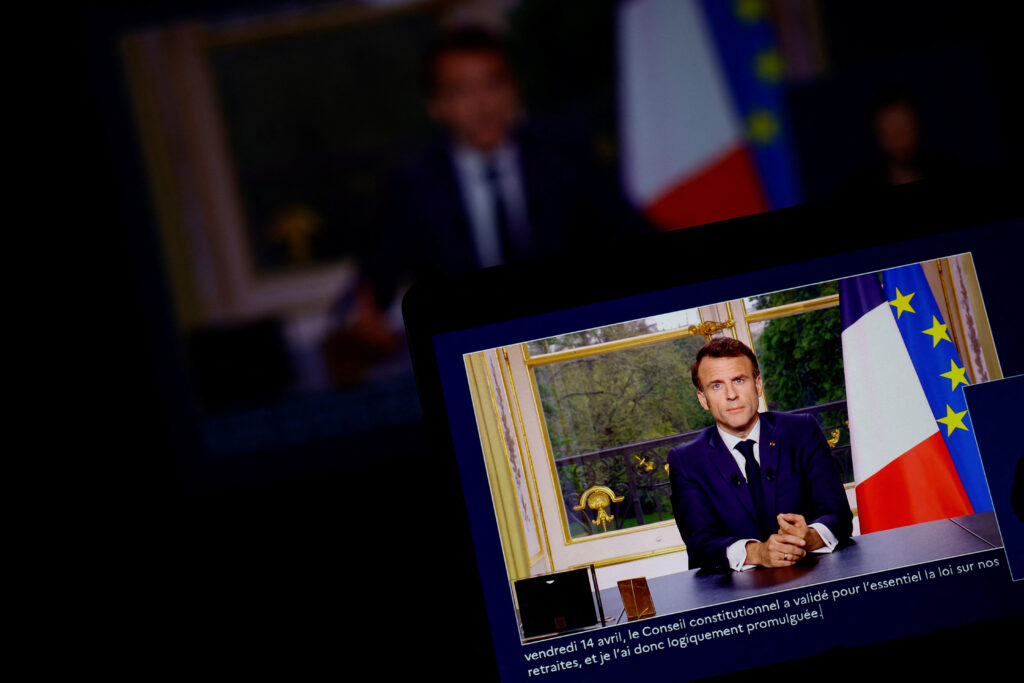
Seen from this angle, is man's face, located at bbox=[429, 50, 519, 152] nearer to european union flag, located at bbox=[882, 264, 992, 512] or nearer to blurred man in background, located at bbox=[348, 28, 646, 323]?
blurred man in background, located at bbox=[348, 28, 646, 323]

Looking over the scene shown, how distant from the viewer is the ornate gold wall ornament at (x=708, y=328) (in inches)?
23.2

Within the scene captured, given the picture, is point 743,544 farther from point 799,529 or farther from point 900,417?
point 900,417

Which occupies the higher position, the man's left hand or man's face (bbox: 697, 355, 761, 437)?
man's face (bbox: 697, 355, 761, 437)

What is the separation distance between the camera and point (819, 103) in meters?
1.44

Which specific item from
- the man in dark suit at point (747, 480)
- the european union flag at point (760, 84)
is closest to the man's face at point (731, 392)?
the man in dark suit at point (747, 480)

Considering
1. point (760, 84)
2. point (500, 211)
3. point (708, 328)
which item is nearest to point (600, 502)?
point (708, 328)

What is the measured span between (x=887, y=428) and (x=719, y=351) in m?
0.15

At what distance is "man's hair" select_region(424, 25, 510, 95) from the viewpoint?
1.40m

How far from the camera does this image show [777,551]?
579mm

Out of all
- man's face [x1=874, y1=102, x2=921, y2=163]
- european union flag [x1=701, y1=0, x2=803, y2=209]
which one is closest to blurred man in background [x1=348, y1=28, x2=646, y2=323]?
european union flag [x1=701, y1=0, x2=803, y2=209]

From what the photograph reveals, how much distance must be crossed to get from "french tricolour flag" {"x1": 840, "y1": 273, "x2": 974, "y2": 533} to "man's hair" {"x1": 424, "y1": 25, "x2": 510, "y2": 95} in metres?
1.02

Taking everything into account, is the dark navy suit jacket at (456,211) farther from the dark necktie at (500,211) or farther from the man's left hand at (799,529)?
the man's left hand at (799,529)

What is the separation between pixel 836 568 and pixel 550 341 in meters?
0.29

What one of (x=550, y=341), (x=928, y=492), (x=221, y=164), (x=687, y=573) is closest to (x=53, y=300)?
(x=221, y=164)
